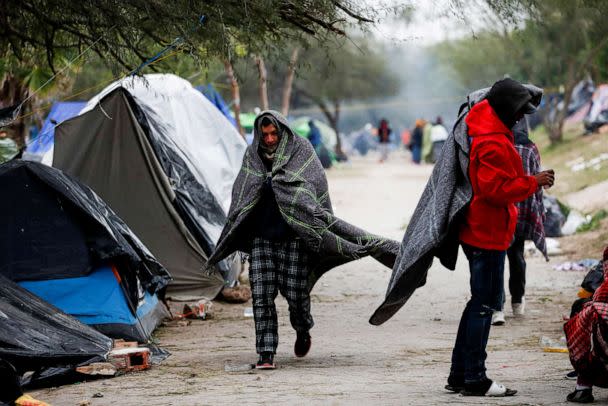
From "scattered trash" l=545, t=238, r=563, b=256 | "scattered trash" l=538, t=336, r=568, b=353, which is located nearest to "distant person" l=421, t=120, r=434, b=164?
"scattered trash" l=545, t=238, r=563, b=256

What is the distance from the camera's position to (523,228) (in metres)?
9.73

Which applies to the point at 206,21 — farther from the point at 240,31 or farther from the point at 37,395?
the point at 37,395

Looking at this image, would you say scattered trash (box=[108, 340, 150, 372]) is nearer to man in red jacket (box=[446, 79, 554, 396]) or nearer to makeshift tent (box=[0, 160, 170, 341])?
makeshift tent (box=[0, 160, 170, 341])

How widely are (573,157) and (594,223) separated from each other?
13.9 m

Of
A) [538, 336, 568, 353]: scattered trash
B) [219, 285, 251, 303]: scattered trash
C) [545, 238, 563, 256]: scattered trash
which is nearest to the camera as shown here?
[538, 336, 568, 353]: scattered trash

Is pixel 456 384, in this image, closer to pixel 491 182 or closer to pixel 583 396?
pixel 583 396

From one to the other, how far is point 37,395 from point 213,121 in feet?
22.7

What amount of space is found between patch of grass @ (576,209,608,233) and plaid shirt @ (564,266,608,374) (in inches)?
400

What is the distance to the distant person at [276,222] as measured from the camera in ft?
25.2

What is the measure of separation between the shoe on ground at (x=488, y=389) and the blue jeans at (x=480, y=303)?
0.09ft

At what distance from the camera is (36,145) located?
60.8 ft

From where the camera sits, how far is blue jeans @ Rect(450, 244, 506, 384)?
6297mm

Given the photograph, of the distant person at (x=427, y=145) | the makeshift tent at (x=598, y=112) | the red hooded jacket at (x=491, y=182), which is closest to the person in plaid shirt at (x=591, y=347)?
the red hooded jacket at (x=491, y=182)

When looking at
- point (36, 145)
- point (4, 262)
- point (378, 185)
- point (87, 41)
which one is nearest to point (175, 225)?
point (87, 41)
